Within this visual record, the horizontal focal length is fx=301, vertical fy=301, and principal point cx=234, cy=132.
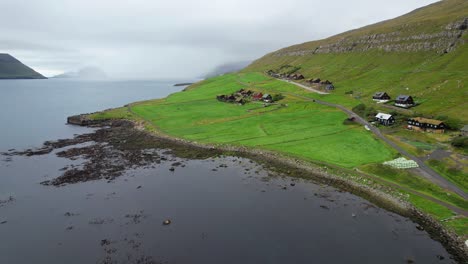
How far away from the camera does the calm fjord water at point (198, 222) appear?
4425 cm

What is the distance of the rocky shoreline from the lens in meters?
53.8

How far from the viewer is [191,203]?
60.3 meters

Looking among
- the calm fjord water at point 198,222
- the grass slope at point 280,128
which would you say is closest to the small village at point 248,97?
the grass slope at point 280,128

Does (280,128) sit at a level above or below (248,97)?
below

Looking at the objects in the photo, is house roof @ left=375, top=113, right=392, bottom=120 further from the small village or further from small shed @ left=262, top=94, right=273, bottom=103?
small shed @ left=262, top=94, right=273, bottom=103

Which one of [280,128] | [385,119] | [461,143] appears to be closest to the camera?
[461,143]

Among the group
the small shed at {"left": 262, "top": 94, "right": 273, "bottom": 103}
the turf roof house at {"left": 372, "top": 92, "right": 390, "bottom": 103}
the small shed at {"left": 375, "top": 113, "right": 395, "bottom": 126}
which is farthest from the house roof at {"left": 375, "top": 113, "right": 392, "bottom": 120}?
the small shed at {"left": 262, "top": 94, "right": 273, "bottom": 103}

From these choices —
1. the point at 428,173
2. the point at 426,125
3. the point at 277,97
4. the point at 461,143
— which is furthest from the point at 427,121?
the point at 277,97

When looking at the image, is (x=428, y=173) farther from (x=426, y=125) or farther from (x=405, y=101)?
(x=405, y=101)

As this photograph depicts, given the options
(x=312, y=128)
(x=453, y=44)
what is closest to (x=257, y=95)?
(x=312, y=128)

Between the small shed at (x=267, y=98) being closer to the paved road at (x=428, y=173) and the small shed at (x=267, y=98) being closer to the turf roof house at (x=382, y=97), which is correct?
the turf roof house at (x=382, y=97)

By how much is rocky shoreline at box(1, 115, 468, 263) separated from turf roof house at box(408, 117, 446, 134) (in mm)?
41827

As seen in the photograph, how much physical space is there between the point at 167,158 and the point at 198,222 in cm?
3895

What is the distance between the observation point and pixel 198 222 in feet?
174
